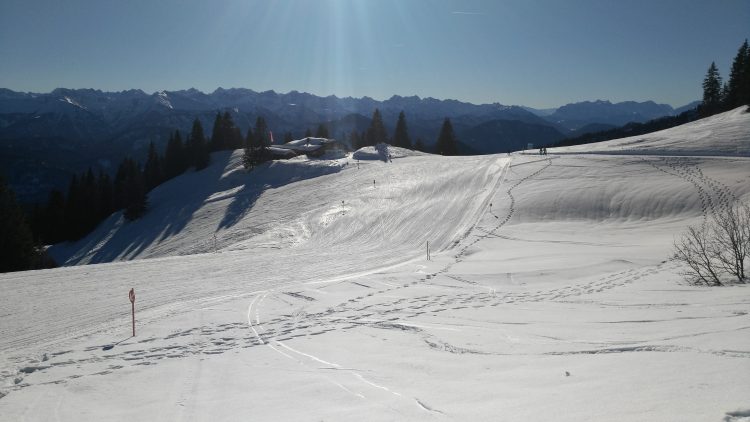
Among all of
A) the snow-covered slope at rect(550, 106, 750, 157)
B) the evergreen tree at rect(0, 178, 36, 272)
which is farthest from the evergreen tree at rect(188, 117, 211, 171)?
the snow-covered slope at rect(550, 106, 750, 157)

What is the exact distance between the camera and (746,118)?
45.5 m

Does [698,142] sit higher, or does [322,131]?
[322,131]

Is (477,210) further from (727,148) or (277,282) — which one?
(727,148)

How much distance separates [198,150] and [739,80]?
9069 centimetres

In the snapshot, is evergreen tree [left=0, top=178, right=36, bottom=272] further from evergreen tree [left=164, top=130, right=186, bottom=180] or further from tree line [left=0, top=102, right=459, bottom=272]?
evergreen tree [left=164, top=130, right=186, bottom=180]

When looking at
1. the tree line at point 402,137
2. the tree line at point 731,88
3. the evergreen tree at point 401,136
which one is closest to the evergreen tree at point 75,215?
the tree line at point 402,137

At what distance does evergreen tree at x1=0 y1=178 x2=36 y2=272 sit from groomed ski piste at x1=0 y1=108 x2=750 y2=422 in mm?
16824

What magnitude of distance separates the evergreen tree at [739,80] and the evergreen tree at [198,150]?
85047 millimetres

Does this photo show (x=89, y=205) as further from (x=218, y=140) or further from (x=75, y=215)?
(x=218, y=140)

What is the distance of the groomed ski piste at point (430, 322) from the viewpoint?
6152 mm

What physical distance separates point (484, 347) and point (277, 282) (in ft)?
37.8

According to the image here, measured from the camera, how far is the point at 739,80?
63.2 m

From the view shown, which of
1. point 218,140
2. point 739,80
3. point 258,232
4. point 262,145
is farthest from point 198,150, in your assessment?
point 739,80

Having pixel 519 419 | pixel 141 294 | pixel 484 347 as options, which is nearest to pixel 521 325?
pixel 484 347
